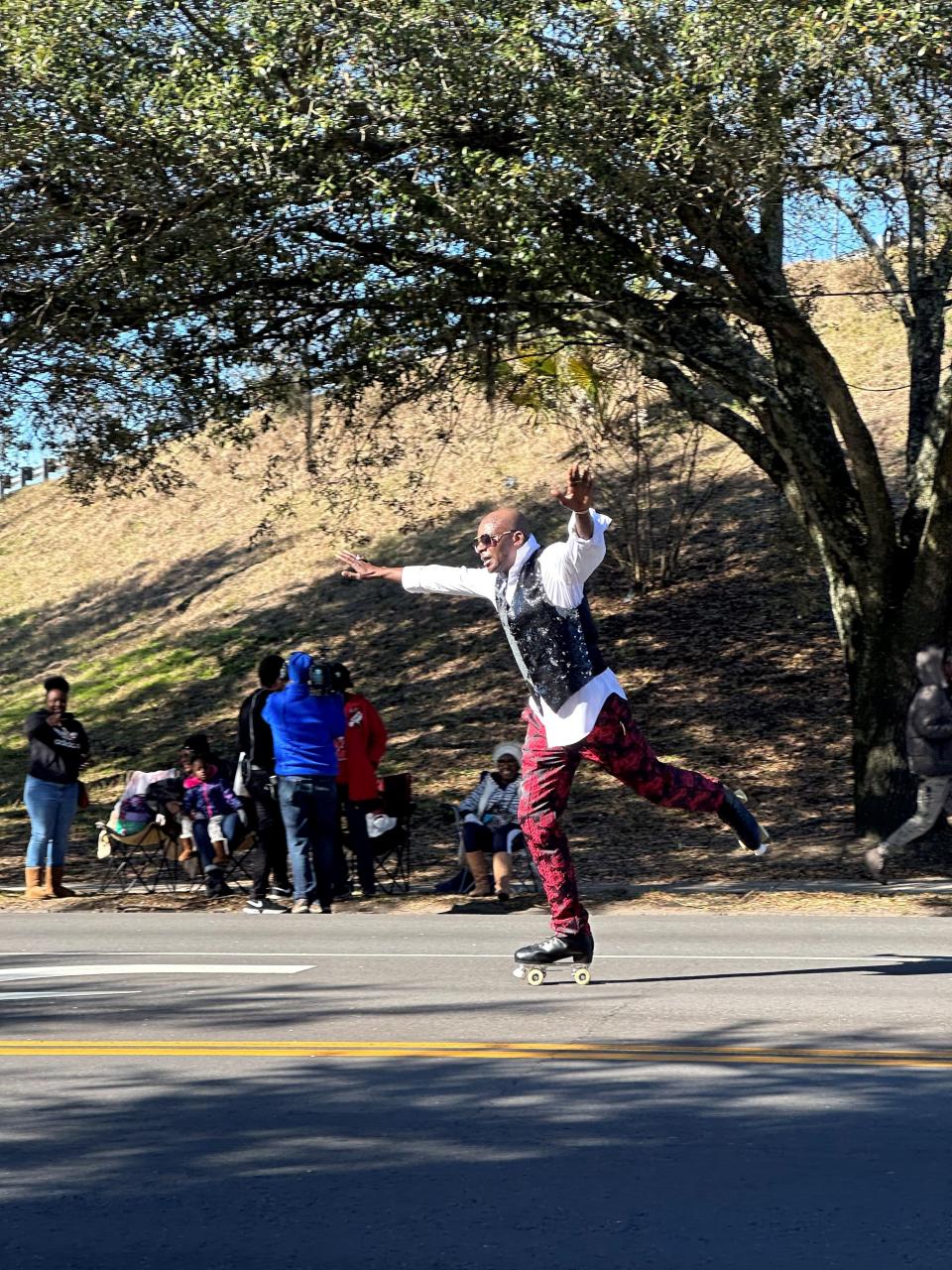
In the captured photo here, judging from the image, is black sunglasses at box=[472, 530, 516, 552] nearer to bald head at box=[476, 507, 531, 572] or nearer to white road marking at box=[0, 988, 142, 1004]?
bald head at box=[476, 507, 531, 572]

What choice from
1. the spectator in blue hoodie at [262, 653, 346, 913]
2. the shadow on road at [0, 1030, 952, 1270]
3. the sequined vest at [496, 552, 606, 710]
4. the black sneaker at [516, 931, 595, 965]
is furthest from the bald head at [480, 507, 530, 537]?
the spectator in blue hoodie at [262, 653, 346, 913]

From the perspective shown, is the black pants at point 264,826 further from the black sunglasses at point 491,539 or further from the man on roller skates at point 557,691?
the black sunglasses at point 491,539

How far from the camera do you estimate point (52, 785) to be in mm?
14328

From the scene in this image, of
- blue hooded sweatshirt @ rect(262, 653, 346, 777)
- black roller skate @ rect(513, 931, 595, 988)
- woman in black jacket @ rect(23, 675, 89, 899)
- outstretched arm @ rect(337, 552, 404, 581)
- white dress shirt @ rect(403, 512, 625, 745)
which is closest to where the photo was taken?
white dress shirt @ rect(403, 512, 625, 745)

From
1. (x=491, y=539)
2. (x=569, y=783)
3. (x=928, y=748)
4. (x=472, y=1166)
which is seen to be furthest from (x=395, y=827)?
(x=472, y=1166)

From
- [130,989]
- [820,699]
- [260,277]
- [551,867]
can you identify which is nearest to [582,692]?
[551,867]

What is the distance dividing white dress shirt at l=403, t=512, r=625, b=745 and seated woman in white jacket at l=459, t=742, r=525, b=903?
5.19 metres

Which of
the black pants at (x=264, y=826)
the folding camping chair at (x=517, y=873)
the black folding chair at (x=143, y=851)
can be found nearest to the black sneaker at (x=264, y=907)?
the black pants at (x=264, y=826)

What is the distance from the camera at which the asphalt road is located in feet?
15.8

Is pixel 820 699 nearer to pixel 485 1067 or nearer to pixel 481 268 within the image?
pixel 481 268

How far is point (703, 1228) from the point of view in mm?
4816

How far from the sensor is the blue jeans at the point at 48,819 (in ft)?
46.9

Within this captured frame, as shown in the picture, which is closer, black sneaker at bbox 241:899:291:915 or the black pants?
black sneaker at bbox 241:899:291:915

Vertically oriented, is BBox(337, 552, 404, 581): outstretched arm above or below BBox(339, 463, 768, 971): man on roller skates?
above
